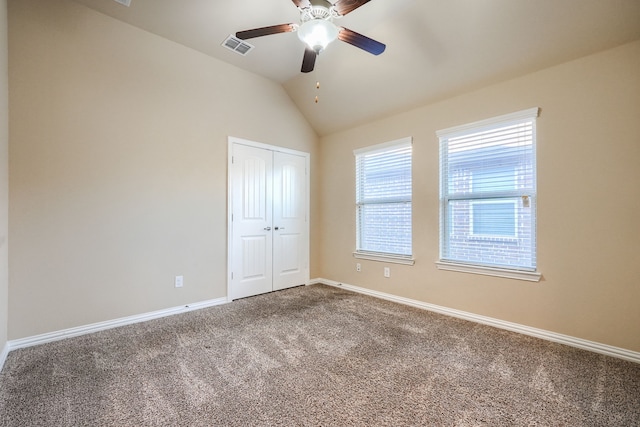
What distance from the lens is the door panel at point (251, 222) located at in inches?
152

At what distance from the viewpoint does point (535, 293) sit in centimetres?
271

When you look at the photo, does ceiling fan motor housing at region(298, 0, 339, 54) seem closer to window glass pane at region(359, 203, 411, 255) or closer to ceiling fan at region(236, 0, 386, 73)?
ceiling fan at region(236, 0, 386, 73)

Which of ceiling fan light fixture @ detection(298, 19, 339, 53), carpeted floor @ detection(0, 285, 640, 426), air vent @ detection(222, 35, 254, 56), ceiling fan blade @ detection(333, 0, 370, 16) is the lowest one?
carpeted floor @ detection(0, 285, 640, 426)

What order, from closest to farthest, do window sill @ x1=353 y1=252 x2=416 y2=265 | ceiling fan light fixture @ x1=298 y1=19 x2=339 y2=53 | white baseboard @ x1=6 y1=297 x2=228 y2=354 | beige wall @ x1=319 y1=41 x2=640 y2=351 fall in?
ceiling fan light fixture @ x1=298 y1=19 x2=339 y2=53 < beige wall @ x1=319 y1=41 x2=640 y2=351 < white baseboard @ x1=6 y1=297 x2=228 y2=354 < window sill @ x1=353 y1=252 x2=416 y2=265

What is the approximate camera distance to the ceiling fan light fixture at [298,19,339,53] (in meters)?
2.03

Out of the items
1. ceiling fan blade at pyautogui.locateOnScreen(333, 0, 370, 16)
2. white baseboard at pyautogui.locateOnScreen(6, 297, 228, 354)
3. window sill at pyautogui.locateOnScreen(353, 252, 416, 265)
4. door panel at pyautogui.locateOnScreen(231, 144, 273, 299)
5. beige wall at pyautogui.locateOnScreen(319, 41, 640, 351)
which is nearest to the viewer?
ceiling fan blade at pyautogui.locateOnScreen(333, 0, 370, 16)

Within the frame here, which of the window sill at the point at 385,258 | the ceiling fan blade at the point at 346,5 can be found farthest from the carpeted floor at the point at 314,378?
the ceiling fan blade at the point at 346,5

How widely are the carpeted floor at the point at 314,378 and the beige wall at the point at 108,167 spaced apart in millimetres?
479

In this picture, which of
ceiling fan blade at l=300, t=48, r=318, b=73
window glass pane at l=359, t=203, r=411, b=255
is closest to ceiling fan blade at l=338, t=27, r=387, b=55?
ceiling fan blade at l=300, t=48, r=318, b=73

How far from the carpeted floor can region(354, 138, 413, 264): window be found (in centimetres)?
117

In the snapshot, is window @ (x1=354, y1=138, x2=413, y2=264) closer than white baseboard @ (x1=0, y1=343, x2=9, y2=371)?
No

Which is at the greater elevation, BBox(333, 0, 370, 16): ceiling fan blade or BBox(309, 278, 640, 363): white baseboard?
BBox(333, 0, 370, 16): ceiling fan blade

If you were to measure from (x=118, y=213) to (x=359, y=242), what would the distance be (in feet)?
9.93

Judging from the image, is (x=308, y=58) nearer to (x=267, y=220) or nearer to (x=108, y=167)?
(x=108, y=167)
